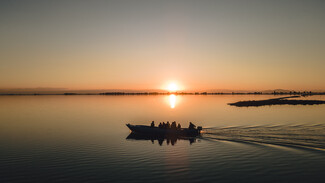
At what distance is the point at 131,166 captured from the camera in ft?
84.4

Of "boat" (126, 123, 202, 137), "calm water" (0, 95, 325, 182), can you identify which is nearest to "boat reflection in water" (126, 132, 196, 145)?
Answer: "boat" (126, 123, 202, 137)

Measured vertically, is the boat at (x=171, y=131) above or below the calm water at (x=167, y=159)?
above

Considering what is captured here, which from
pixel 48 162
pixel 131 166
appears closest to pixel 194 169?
pixel 131 166

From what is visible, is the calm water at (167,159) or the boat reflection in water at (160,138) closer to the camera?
the calm water at (167,159)

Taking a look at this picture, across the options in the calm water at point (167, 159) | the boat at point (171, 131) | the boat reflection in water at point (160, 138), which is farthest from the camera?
the boat at point (171, 131)

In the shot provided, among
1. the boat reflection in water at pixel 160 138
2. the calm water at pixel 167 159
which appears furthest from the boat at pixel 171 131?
the calm water at pixel 167 159

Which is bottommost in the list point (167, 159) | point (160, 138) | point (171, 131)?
point (167, 159)

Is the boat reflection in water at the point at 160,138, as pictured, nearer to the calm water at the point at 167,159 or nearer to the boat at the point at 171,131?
the boat at the point at 171,131

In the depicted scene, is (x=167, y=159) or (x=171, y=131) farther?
(x=171, y=131)

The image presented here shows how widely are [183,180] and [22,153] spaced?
21.9m

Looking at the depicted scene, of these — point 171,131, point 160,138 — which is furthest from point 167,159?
point 171,131

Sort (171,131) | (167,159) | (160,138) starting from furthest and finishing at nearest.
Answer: (171,131)
(160,138)
(167,159)

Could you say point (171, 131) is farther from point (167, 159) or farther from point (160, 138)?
point (167, 159)

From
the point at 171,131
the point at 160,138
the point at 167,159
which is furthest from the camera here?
the point at 171,131
